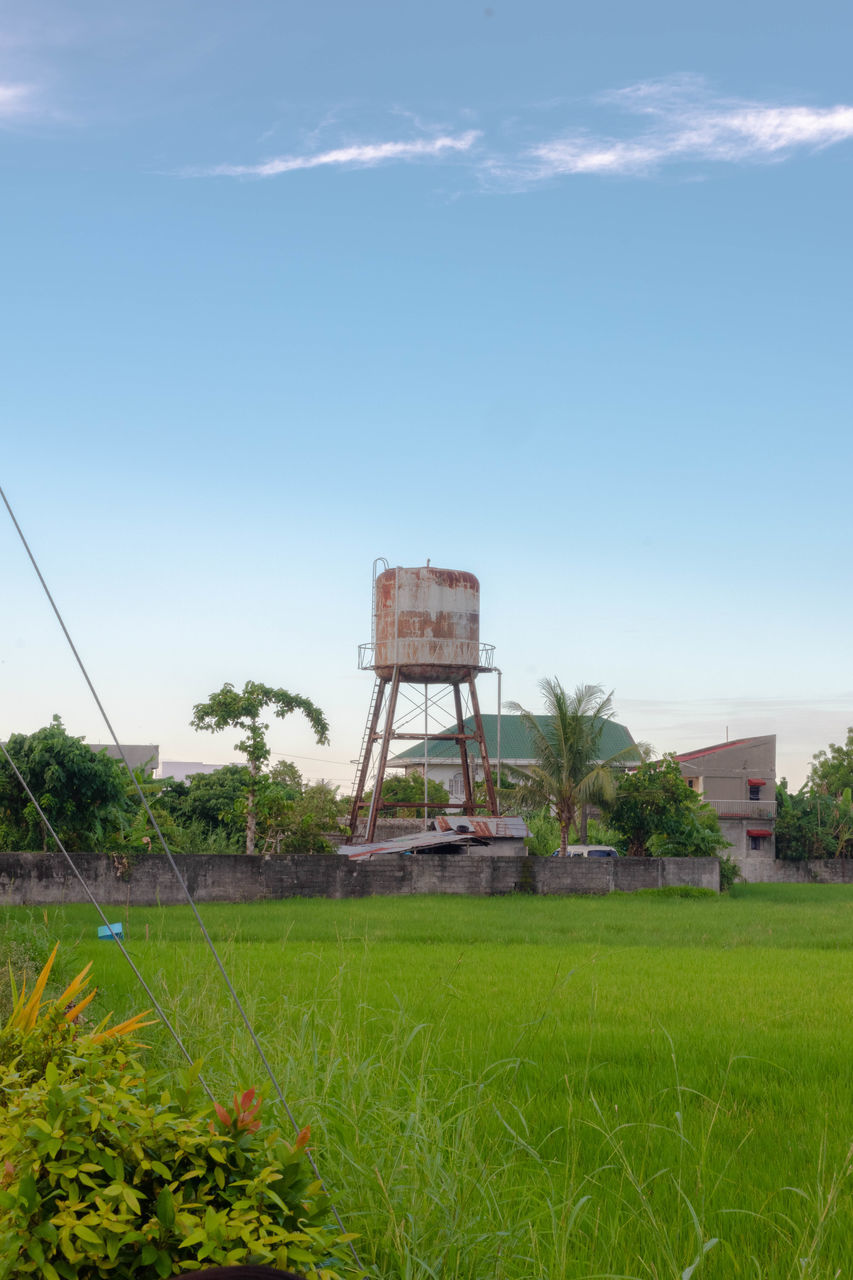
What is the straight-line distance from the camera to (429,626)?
29.9 meters

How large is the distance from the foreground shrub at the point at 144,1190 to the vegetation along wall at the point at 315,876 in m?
16.5

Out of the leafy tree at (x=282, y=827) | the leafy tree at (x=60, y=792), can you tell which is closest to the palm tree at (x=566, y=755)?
the leafy tree at (x=282, y=827)

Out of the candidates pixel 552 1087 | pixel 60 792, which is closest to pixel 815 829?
pixel 60 792

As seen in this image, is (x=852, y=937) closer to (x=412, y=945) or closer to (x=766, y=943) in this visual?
(x=766, y=943)

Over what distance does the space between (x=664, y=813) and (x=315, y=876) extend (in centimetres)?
1163

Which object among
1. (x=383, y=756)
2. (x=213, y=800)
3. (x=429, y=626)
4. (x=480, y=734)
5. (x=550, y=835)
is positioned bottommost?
(x=550, y=835)

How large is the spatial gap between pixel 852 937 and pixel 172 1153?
15.6 metres

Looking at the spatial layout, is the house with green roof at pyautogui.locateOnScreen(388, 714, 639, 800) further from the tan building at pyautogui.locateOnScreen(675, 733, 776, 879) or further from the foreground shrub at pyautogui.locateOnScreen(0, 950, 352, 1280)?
the foreground shrub at pyautogui.locateOnScreen(0, 950, 352, 1280)

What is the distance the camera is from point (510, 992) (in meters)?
9.76

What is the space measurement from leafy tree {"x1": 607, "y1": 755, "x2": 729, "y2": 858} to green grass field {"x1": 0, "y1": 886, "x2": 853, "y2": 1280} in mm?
14603

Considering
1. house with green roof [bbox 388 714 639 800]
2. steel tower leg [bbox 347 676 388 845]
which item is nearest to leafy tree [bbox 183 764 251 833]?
steel tower leg [bbox 347 676 388 845]

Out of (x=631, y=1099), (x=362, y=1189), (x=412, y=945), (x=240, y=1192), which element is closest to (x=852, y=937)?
(x=412, y=945)

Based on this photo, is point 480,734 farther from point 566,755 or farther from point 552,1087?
point 552,1087

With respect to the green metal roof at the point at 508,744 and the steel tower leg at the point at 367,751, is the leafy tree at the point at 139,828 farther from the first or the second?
the green metal roof at the point at 508,744
